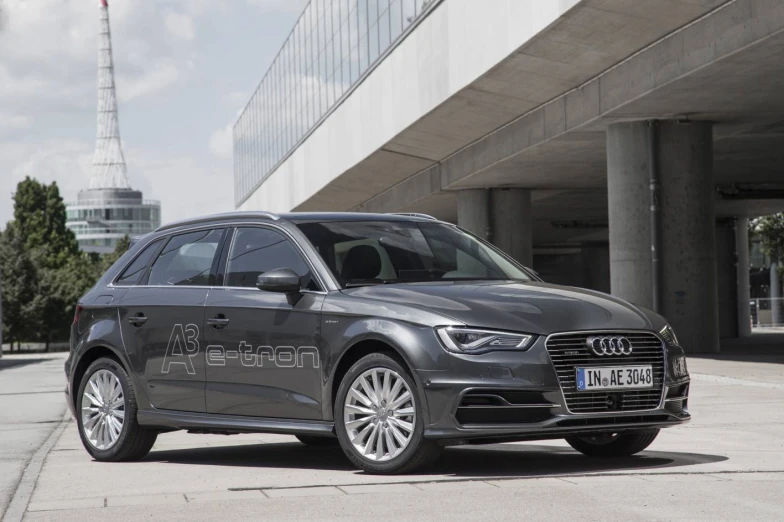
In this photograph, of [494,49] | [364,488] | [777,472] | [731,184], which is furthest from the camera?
[731,184]

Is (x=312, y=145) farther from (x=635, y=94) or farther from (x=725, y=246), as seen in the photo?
(x=635, y=94)

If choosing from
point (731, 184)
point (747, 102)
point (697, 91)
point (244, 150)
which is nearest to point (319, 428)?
point (697, 91)

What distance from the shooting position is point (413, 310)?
741 cm

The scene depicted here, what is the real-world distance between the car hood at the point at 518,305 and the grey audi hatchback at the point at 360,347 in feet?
0.04

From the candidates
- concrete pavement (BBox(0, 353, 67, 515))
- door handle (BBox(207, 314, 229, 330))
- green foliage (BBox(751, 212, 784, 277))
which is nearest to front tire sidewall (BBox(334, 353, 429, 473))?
door handle (BBox(207, 314, 229, 330))

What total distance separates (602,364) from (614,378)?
122mm

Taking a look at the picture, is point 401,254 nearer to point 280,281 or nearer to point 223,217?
Answer: point 280,281

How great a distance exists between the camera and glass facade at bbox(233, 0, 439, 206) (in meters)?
35.8

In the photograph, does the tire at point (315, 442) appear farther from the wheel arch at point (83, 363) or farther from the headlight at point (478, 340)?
the headlight at point (478, 340)

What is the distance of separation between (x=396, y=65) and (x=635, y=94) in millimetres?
11692

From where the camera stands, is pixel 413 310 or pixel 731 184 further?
pixel 731 184

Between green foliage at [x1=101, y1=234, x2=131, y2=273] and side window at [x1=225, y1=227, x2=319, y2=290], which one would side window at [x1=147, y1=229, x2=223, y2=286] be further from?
green foliage at [x1=101, y1=234, x2=131, y2=273]

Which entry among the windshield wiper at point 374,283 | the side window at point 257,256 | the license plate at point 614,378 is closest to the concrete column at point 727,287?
the side window at point 257,256

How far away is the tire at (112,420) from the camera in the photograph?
924 centimetres
